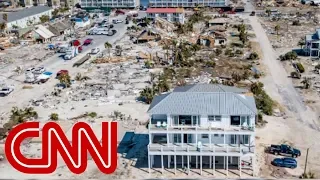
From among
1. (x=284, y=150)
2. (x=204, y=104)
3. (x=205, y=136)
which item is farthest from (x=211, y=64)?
(x=205, y=136)

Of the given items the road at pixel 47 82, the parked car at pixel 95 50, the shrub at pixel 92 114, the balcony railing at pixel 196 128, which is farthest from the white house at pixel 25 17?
the balcony railing at pixel 196 128

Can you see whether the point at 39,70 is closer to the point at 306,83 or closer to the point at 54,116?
the point at 54,116

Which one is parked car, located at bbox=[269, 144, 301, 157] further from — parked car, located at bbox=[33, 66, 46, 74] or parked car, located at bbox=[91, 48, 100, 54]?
parked car, located at bbox=[91, 48, 100, 54]

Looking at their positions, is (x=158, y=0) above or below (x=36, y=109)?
above

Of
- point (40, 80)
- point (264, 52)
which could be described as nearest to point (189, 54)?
point (264, 52)

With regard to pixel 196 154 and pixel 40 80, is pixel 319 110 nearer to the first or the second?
pixel 196 154

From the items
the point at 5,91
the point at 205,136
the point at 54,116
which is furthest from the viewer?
the point at 5,91

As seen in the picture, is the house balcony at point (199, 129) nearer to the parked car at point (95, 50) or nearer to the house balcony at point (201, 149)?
the house balcony at point (201, 149)
